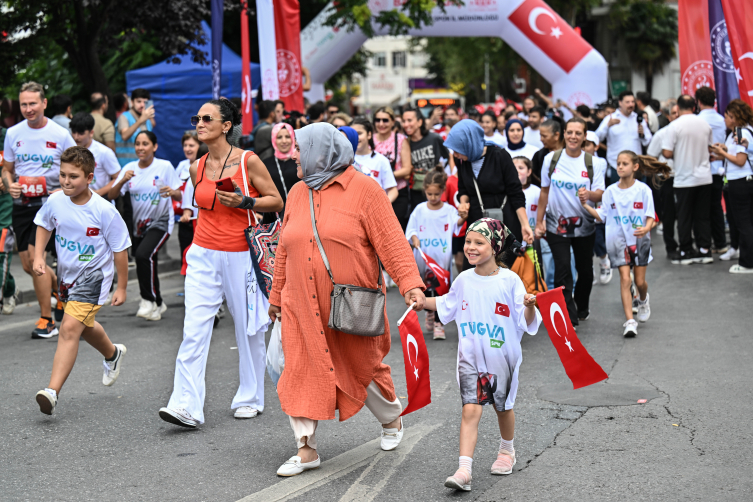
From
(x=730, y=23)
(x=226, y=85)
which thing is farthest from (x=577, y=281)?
(x=226, y=85)

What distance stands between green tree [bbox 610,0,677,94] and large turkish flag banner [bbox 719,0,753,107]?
3801cm

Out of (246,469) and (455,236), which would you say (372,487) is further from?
(455,236)

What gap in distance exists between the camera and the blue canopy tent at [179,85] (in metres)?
18.4

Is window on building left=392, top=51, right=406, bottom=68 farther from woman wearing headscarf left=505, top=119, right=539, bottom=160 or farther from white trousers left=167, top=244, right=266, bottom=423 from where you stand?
white trousers left=167, top=244, right=266, bottom=423

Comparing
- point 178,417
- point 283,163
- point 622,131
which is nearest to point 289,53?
point 622,131

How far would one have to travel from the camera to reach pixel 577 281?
8.66 m

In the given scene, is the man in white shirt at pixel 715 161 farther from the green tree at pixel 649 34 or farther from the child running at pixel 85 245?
the green tree at pixel 649 34

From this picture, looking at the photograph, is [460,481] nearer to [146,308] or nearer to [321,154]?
[321,154]

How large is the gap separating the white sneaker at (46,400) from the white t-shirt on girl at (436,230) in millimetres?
3592

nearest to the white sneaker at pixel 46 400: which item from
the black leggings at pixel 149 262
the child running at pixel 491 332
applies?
the child running at pixel 491 332

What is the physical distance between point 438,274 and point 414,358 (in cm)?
297

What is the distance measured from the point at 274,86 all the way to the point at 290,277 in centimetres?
922

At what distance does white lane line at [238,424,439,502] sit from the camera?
439cm

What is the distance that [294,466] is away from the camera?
15.3ft
